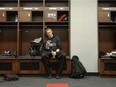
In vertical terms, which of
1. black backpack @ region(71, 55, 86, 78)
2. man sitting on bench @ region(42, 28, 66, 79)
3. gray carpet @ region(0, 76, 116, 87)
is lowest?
gray carpet @ region(0, 76, 116, 87)

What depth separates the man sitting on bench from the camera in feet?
17.1

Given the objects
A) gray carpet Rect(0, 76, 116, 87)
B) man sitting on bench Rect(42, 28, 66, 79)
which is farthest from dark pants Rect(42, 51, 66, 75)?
gray carpet Rect(0, 76, 116, 87)

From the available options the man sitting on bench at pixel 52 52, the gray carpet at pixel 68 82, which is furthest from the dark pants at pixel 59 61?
the gray carpet at pixel 68 82

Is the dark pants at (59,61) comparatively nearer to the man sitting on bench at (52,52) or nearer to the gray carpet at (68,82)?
the man sitting on bench at (52,52)

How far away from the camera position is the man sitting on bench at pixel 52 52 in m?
5.21

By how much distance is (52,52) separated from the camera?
5262mm

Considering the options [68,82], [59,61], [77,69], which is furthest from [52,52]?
[68,82]

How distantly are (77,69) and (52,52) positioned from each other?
0.72 metres

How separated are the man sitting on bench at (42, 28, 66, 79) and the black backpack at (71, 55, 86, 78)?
25cm

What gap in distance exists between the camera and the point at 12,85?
4430 millimetres

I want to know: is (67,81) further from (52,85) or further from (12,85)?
(12,85)

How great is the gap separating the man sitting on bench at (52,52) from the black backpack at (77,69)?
0.81ft

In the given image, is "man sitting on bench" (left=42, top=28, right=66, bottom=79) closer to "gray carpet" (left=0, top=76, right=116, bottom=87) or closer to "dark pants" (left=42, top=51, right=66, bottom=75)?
"dark pants" (left=42, top=51, right=66, bottom=75)

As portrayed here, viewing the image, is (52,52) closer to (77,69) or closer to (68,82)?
(77,69)
